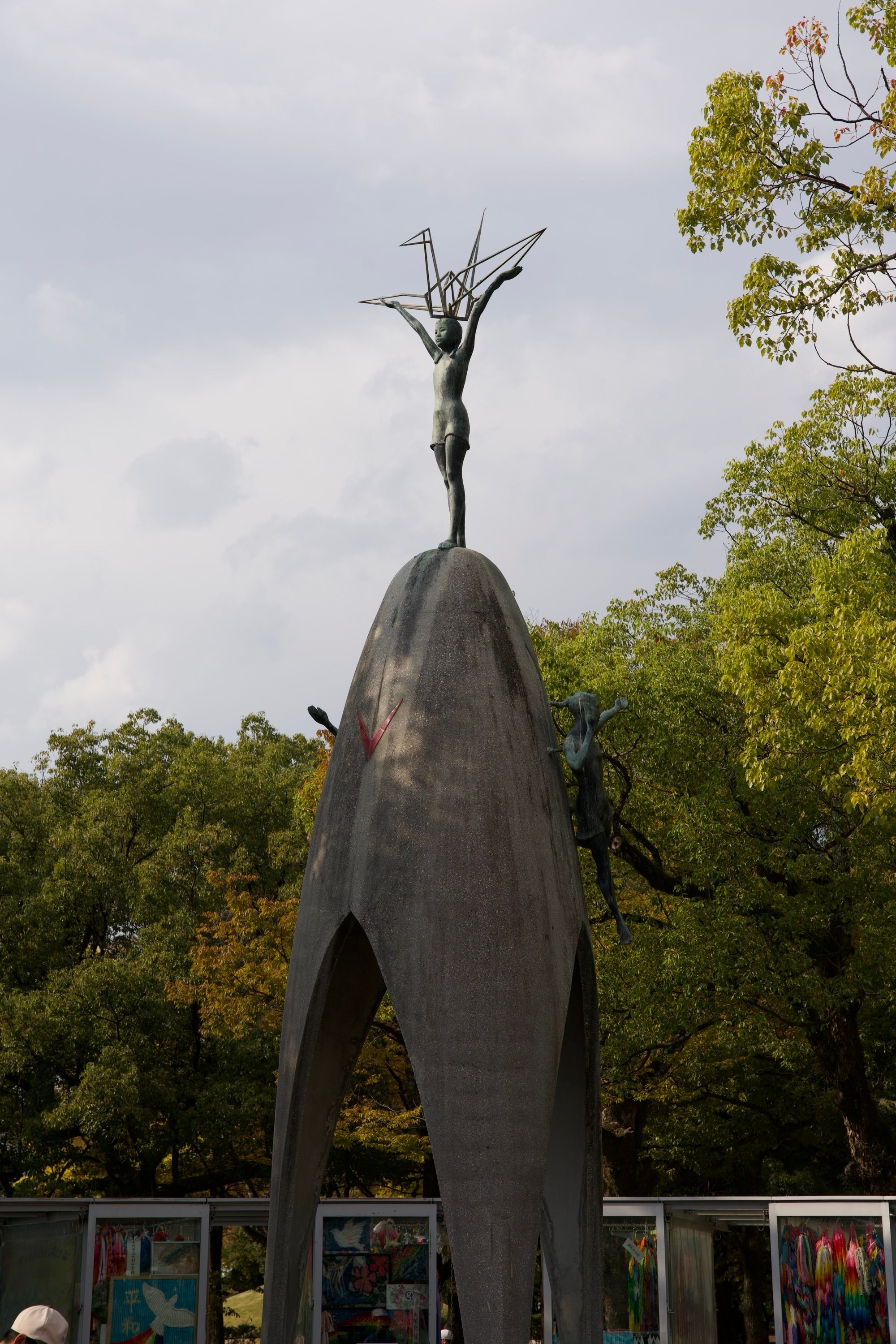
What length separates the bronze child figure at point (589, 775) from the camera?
26.8 feet

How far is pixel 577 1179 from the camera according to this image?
327 inches

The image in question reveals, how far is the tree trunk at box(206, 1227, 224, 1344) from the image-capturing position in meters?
21.7

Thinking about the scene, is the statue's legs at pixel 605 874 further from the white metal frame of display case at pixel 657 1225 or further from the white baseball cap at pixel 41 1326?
the white metal frame of display case at pixel 657 1225

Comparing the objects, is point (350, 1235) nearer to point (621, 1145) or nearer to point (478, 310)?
point (621, 1145)

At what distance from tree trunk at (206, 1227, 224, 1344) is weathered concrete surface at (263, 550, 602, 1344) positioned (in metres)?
14.6

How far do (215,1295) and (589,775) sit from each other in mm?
18393

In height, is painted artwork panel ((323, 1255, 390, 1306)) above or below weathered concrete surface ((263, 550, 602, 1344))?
below

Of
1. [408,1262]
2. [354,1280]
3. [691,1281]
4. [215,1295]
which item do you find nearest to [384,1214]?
[408,1262]

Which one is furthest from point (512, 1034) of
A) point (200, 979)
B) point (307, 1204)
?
point (200, 979)

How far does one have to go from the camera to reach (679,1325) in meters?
14.3

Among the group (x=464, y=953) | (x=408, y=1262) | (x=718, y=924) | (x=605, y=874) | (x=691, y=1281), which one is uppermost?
(x=718, y=924)

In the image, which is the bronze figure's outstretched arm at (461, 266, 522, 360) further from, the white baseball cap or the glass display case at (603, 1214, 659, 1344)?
the glass display case at (603, 1214, 659, 1344)

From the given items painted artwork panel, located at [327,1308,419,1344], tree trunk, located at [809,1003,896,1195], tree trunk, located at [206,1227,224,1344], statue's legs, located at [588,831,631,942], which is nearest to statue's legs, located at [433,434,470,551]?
statue's legs, located at [588,831,631,942]

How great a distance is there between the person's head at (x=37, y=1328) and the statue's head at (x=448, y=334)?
637cm
